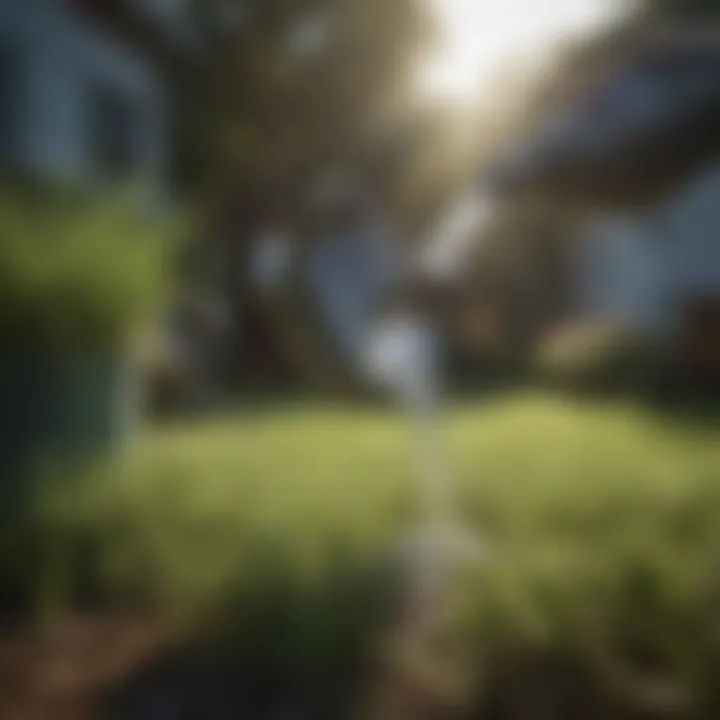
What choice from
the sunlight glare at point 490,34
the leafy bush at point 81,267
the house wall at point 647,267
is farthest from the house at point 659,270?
the leafy bush at point 81,267

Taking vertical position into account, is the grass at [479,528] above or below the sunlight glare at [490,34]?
below

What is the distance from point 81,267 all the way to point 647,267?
489mm

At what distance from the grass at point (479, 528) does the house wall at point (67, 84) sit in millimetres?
260

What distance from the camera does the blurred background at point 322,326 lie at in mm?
1019

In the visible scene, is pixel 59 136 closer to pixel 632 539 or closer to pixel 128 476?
pixel 128 476

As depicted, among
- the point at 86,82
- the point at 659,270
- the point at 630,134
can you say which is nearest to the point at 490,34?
the point at 630,134

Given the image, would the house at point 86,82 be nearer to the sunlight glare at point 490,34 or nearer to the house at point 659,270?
the sunlight glare at point 490,34

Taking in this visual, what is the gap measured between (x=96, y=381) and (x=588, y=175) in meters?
0.46

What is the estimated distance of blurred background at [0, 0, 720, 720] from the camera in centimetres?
102

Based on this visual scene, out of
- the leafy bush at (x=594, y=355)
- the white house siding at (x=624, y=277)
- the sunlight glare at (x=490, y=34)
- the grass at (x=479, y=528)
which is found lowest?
the grass at (x=479, y=528)

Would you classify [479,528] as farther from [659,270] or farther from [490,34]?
[490,34]

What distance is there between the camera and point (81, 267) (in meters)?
1.06

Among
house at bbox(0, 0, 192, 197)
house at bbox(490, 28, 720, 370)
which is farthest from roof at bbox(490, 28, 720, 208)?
house at bbox(0, 0, 192, 197)

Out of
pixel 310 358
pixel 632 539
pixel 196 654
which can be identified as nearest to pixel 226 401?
pixel 310 358
